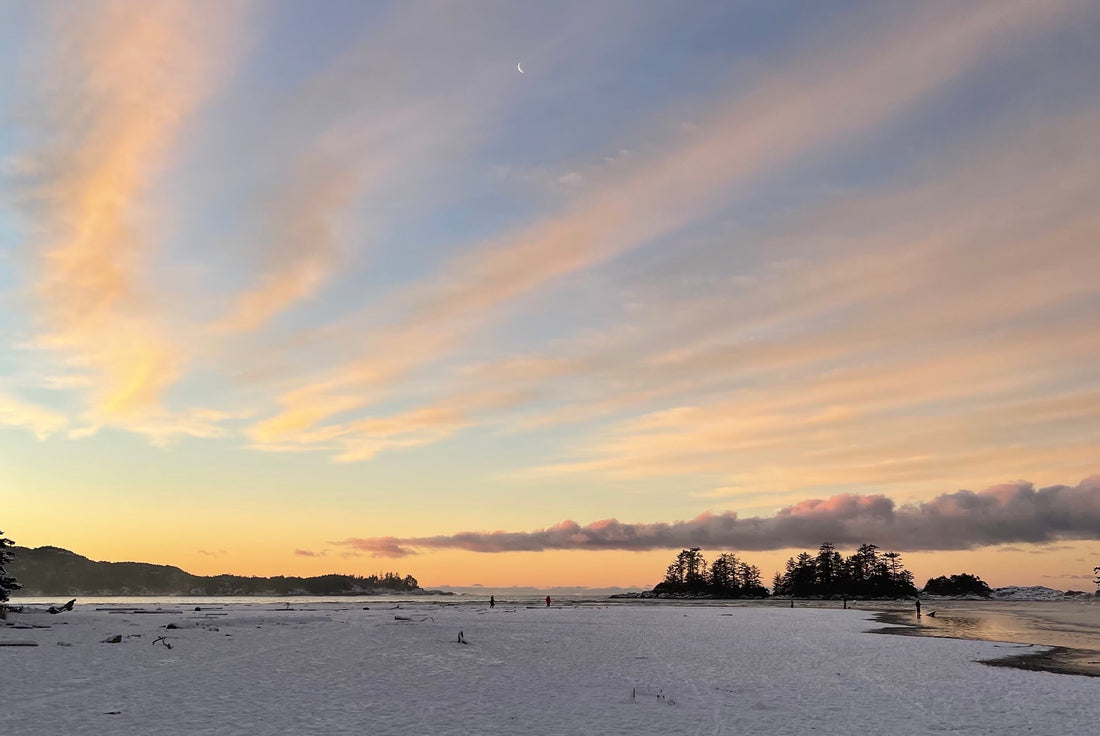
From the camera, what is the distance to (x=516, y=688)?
2398cm

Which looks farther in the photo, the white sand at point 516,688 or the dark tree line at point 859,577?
the dark tree line at point 859,577

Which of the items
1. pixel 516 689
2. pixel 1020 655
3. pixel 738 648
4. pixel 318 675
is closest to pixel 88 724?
pixel 318 675

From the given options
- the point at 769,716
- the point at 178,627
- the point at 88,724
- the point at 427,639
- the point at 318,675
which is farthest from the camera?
the point at 178,627

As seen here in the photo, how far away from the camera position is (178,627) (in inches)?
1908

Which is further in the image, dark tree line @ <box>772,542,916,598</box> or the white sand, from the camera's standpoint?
dark tree line @ <box>772,542,916,598</box>

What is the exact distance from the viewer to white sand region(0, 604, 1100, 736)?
18.0 metres

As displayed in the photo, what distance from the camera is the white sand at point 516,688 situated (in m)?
18.0

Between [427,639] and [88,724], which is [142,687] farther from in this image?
[427,639]

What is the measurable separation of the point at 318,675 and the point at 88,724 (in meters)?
10.5

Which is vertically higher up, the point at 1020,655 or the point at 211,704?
the point at 211,704

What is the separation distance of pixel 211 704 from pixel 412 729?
724cm

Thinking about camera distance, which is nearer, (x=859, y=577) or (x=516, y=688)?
(x=516, y=688)

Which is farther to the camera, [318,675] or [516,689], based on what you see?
[318,675]

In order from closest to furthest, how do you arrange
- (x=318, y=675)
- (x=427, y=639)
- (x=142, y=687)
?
(x=142, y=687) → (x=318, y=675) → (x=427, y=639)
